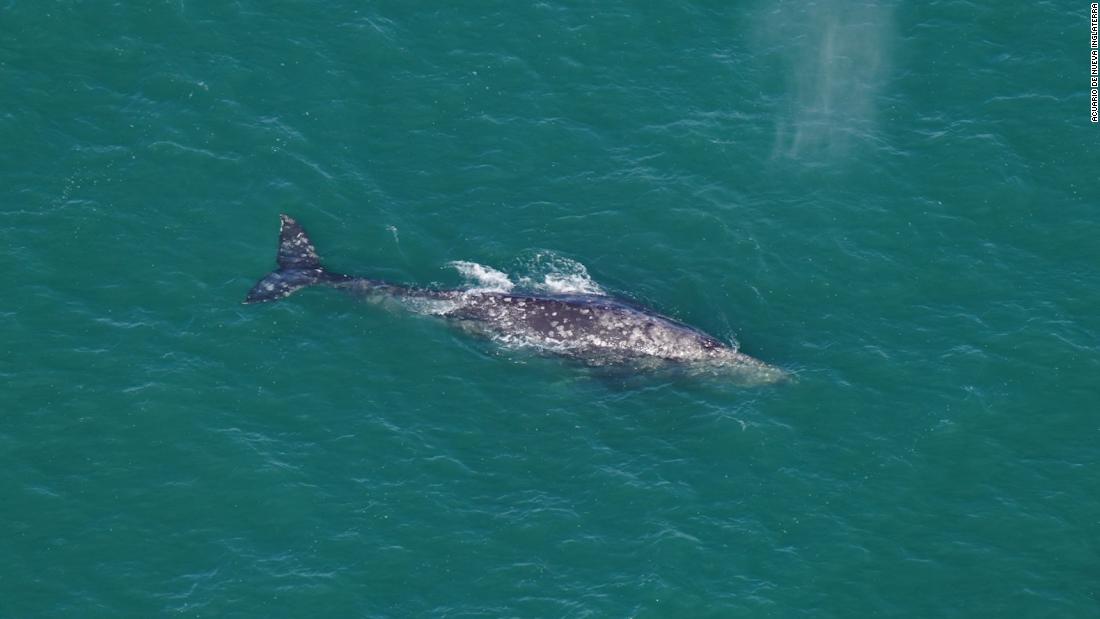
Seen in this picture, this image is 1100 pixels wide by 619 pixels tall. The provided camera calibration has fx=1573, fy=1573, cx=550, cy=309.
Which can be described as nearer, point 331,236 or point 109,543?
point 109,543

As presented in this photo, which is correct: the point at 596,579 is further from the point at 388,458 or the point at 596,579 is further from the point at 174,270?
the point at 174,270

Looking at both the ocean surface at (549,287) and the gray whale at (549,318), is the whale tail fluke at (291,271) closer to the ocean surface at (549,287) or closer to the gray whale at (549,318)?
the gray whale at (549,318)

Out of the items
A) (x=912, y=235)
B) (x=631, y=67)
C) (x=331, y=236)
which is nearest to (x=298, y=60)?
(x=331, y=236)

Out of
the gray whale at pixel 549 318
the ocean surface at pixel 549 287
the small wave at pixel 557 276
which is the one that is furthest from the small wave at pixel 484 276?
the small wave at pixel 557 276

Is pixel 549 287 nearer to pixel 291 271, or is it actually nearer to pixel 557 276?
pixel 557 276

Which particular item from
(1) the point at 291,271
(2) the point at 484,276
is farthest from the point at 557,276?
(1) the point at 291,271

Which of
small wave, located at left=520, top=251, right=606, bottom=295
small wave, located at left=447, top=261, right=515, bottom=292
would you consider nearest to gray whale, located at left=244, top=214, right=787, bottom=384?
small wave, located at left=447, top=261, right=515, bottom=292
